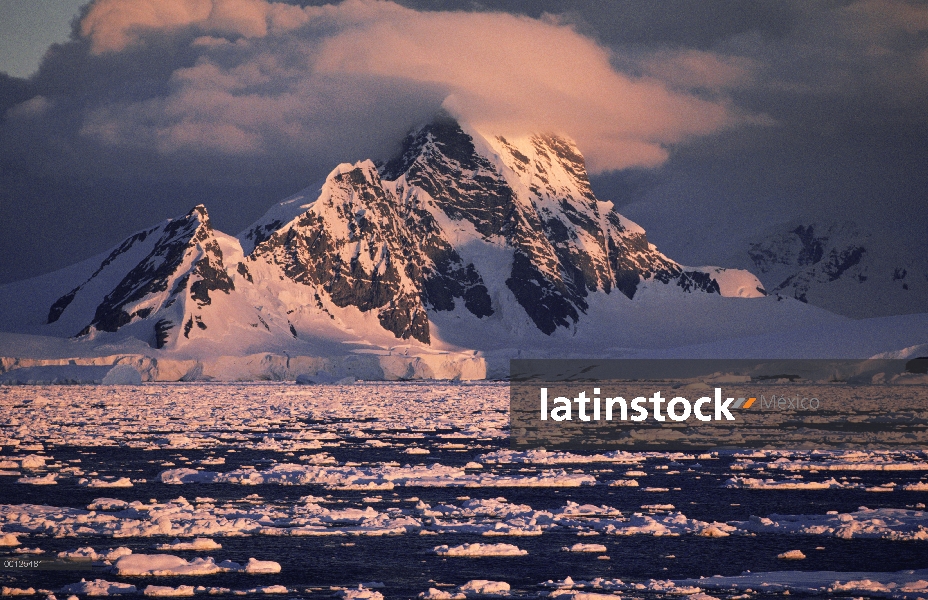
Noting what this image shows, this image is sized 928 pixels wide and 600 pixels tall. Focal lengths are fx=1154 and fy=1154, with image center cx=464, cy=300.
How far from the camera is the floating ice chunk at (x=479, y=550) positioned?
28.4m

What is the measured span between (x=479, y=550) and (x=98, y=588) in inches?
360

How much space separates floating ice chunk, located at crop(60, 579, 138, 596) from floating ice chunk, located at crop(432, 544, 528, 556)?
25.1 feet

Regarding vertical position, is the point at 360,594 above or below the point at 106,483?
below

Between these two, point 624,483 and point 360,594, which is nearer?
point 360,594

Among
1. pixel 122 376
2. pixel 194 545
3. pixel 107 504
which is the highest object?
pixel 122 376

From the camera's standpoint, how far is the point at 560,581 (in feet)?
83.0

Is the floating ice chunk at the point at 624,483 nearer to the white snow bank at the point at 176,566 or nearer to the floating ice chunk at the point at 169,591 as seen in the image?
the white snow bank at the point at 176,566

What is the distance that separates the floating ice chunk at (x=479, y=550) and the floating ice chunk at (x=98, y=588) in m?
7.66

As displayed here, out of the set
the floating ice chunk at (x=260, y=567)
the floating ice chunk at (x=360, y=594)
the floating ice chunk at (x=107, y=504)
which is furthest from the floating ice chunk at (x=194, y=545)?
the floating ice chunk at (x=107, y=504)

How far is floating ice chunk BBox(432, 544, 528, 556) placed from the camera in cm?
2841

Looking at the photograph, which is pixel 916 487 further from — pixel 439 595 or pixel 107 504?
pixel 107 504

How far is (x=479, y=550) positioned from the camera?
28.5 m

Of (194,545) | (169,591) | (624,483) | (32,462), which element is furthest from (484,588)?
(32,462)

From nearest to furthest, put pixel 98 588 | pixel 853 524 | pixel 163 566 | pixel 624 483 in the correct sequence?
1. pixel 98 588
2. pixel 163 566
3. pixel 853 524
4. pixel 624 483
